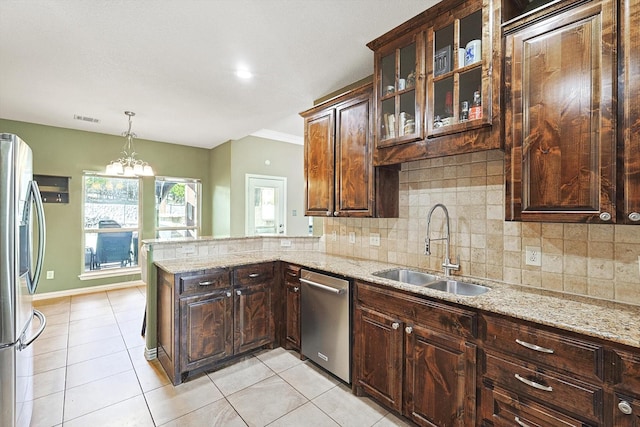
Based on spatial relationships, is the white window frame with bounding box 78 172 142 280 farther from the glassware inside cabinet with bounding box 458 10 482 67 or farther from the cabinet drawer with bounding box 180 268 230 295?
the glassware inside cabinet with bounding box 458 10 482 67

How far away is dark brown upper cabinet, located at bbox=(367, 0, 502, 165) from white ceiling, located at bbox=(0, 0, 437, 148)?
178mm

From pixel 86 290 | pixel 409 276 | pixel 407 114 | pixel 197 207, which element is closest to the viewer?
pixel 407 114

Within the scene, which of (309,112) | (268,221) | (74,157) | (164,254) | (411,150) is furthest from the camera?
(268,221)

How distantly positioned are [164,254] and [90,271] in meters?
3.38

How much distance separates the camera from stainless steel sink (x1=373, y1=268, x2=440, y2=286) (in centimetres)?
229

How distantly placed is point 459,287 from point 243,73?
270 centimetres

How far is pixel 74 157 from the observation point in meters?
4.82

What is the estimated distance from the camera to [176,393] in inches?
88.8

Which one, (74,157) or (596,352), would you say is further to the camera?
(74,157)

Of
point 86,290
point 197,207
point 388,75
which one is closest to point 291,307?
point 388,75

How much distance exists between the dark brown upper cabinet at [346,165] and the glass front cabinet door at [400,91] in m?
0.15

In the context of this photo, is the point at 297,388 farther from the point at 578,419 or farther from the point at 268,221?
the point at 268,221

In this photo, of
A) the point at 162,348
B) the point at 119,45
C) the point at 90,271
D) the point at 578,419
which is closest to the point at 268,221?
the point at 90,271

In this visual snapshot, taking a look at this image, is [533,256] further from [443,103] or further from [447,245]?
[443,103]
